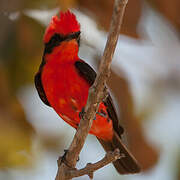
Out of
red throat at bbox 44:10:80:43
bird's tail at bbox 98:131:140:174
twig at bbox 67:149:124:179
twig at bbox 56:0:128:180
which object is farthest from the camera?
bird's tail at bbox 98:131:140:174

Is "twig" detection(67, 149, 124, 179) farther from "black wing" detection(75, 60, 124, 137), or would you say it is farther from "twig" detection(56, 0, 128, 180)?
"black wing" detection(75, 60, 124, 137)

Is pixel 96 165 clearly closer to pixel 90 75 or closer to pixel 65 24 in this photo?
pixel 90 75

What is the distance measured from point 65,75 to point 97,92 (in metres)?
1.15

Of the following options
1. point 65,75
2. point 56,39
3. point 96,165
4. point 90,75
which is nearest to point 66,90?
point 65,75

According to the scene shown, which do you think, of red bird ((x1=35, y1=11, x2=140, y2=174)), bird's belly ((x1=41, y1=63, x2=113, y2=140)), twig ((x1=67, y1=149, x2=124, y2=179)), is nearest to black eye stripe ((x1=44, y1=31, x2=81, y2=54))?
red bird ((x1=35, y1=11, x2=140, y2=174))

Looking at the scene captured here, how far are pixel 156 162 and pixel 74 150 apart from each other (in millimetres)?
2222

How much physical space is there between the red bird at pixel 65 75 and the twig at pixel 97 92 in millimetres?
785

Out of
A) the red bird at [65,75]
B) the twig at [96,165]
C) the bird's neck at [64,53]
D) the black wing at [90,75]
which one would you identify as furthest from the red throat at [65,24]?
the twig at [96,165]

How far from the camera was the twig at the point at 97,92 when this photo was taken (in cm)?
332

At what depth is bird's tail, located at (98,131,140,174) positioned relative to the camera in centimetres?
536

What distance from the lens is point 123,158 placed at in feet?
17.9

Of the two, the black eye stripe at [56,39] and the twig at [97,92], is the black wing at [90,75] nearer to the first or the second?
the black eye stripe at [56,39]

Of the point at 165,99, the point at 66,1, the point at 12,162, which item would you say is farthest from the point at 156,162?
the point at 66,1

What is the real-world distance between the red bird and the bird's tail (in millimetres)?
488
